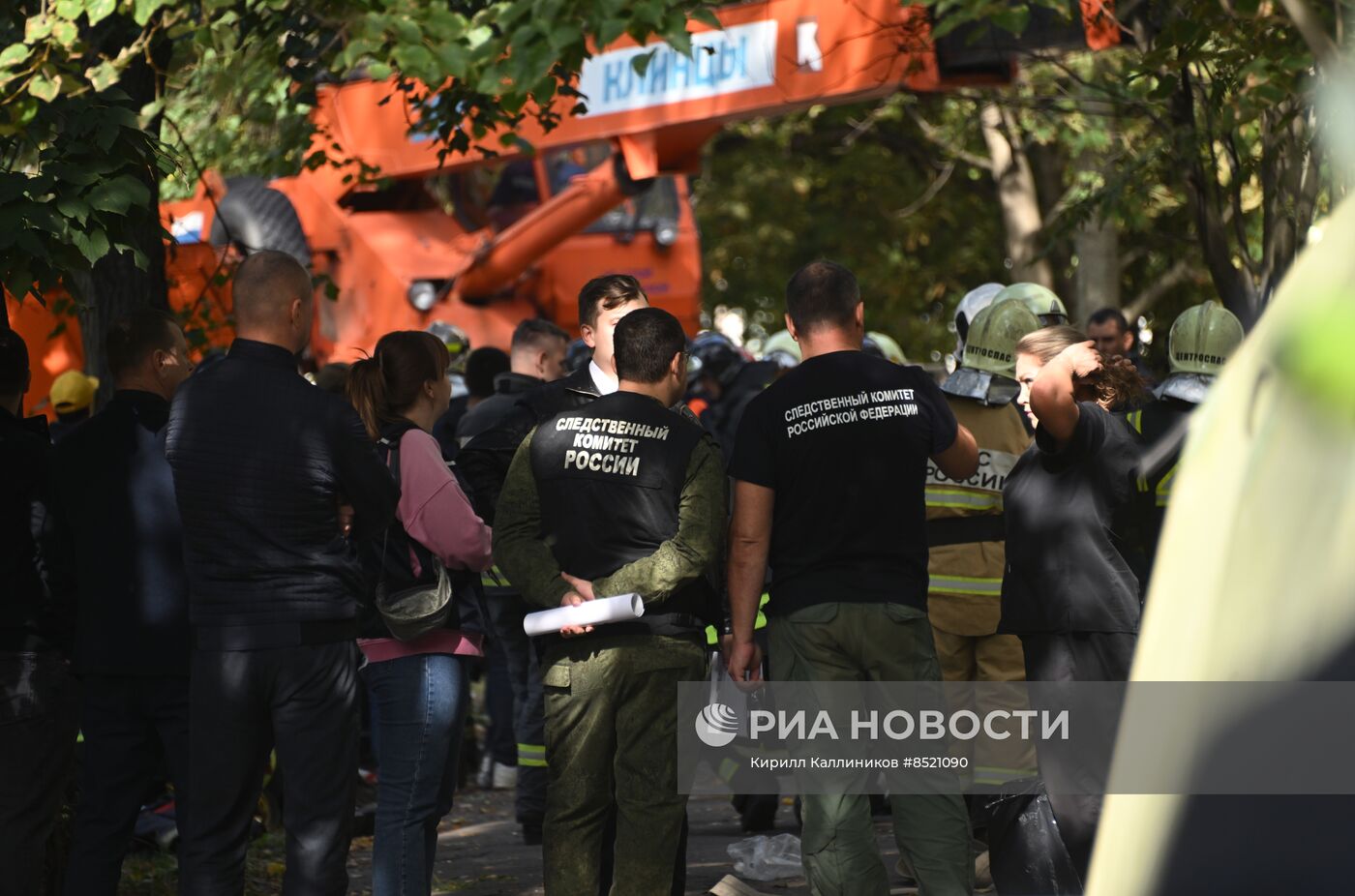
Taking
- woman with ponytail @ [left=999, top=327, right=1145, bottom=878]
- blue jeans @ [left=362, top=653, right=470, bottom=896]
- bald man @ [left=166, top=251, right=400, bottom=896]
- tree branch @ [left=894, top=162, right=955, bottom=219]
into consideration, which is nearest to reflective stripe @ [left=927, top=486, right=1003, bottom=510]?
woman with ponytail @ [left=999, top=327, right=1145, bottom=878]

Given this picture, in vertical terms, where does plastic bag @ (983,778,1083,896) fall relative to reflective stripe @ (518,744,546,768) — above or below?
above

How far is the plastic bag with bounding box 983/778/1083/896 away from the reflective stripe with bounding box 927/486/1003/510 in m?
1.46

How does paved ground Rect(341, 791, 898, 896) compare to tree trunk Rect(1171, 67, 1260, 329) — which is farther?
tree trunk Rect(1171, 67, 1260, 329)

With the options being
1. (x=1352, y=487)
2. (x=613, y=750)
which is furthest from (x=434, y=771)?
(x=1352, y=487)

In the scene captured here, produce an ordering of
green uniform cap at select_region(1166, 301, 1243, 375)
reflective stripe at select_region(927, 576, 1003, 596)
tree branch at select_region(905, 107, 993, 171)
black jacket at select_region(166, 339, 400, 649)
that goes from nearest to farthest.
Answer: black jacket at select_region(166, 339, 400, 649)
green uniform cap at select_region(1166, 301, 1243, 375)
reflective stripe at select_region(927, 576, 1003, 596)
tree branch at select_region(905, 107, 993, 171)

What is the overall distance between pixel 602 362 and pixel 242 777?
1.90 metres

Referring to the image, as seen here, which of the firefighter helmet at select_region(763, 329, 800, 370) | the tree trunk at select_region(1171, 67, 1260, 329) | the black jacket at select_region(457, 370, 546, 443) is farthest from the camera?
the firefighter helmet at select_region(763, 329, 800, 370)

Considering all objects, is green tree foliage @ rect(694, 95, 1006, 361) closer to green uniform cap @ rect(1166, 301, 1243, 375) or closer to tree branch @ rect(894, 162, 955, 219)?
tree branch @ rect(894, 162, 955, 219)

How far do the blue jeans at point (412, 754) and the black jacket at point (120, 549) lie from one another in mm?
622

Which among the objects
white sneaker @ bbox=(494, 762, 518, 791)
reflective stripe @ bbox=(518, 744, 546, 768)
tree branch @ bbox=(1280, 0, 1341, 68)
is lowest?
white sneaker @ bbox=(494, 762, 518, 791)

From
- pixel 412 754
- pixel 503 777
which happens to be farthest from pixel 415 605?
pixel 503 777

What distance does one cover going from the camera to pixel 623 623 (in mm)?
5270

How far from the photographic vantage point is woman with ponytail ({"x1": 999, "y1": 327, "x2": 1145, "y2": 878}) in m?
5.27

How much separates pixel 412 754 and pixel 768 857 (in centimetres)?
198
